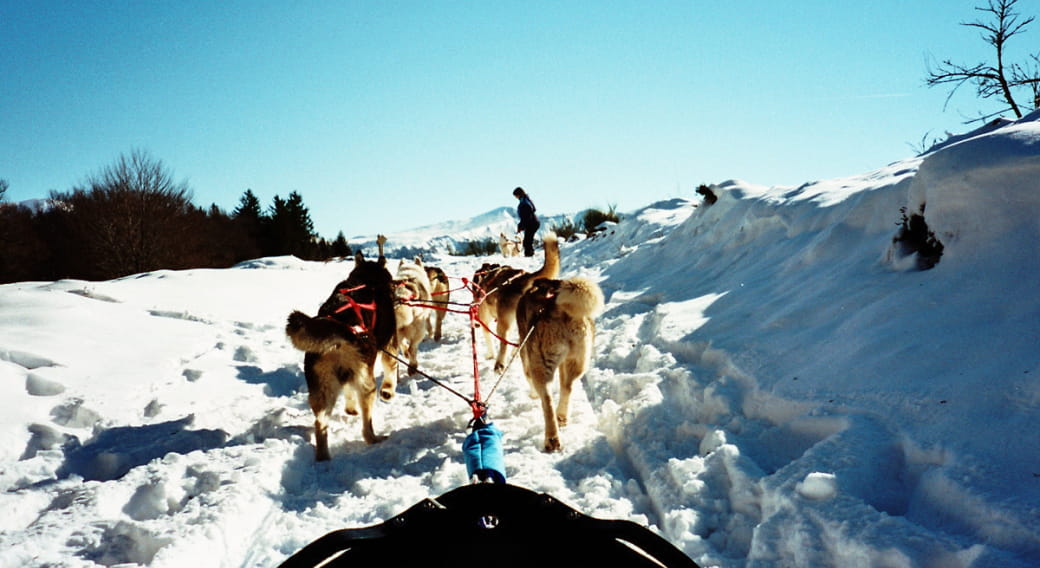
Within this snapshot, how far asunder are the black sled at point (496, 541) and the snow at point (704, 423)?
111 centimetres

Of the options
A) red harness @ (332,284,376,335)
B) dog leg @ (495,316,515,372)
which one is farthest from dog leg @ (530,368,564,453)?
dog leg @ (495,316,515,372)

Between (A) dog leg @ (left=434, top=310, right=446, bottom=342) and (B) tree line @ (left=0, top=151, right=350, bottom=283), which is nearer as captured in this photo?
(A) dog leg @ (left=434, top=310, right=446, bottom=342)

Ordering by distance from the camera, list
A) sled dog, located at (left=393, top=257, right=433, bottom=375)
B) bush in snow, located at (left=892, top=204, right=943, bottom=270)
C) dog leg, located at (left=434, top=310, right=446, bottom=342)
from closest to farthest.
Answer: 1. bush in snow, located at (left=892, top=204, right=943, bottom=270)
2. sled dog, located at (left=393, top=257, right=433, bottom=375)
3. dog leg, located at (left=434, top=310, right=446, bottom=342)

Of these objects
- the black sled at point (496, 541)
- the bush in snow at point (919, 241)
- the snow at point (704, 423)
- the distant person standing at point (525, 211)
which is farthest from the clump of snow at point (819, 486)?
the distant person standing at point (525, 211)

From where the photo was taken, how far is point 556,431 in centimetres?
360

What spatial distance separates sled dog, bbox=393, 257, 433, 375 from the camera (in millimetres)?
5492

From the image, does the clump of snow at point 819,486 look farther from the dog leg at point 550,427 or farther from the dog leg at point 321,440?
the dog leg at point 321,440

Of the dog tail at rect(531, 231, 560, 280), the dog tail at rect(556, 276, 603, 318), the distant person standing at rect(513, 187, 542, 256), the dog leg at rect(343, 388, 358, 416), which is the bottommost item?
the dog leg at rect(343, 388, 358, 416)

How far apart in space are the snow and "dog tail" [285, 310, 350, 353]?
797 millimetres

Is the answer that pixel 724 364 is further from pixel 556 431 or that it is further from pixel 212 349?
pixel 212 349

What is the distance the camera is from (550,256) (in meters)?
5.08

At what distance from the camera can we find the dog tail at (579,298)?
12.6 ft

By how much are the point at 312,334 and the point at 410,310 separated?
221cm

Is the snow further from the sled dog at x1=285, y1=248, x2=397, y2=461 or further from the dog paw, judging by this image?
the sled dog at x1=285, y1=248, x2=397, y2=461
